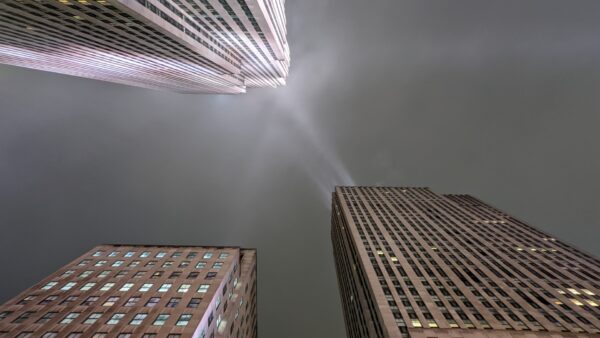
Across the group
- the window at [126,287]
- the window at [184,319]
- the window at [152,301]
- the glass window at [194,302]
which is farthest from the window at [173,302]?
the window at [126,287]

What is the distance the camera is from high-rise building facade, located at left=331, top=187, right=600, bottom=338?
39.0 meters

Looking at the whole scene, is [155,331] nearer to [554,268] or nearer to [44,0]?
[44,0]

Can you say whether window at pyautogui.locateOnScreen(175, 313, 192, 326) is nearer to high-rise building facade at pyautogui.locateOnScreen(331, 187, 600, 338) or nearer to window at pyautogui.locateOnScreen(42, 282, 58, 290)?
window at pyautogui.locateOnScreen(42, 282, 58, 290)

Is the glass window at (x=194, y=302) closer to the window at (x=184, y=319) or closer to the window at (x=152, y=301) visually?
the window at (x=184, y=319)

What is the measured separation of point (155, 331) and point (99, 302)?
12.5 metres

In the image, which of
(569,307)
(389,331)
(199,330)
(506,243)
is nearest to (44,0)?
(199,330)

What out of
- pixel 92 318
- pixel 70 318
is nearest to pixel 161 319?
pixel 92 318

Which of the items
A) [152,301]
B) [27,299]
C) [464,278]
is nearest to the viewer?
[152,301]

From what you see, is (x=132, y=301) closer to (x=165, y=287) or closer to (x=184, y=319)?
(x=165, y=287)

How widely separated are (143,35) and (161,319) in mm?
47418

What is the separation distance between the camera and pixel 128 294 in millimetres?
41469

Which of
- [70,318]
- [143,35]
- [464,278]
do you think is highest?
[143,35]

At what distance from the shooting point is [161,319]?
119 ft

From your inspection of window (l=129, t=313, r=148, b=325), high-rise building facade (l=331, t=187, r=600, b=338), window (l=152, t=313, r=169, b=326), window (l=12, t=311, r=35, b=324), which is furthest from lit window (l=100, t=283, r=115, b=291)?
high-rise building facade (l=331, t=187, r=600, b=338)
